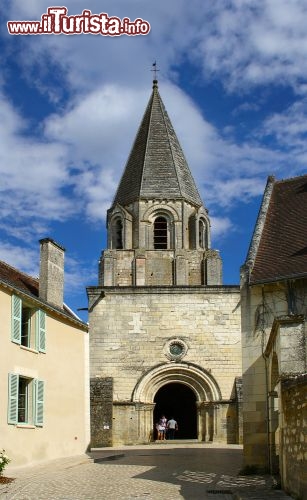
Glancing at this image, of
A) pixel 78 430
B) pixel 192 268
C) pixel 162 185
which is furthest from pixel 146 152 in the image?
pixel 78 430

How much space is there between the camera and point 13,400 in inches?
672

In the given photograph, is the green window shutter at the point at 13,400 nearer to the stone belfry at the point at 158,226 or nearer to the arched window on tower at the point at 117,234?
the stone belfry at the point at 158,226

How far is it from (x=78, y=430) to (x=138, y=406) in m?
5.47

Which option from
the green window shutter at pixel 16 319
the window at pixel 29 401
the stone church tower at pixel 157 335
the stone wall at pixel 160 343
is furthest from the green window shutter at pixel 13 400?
the stone wall at pixel 160 343

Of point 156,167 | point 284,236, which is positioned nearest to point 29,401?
point 284,236

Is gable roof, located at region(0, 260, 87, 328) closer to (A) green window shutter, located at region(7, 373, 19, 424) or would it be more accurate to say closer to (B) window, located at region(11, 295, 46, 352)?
(B) window, located at region(11, 295, 46, 352)

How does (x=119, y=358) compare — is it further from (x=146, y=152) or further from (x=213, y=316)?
(x=146, y=152)

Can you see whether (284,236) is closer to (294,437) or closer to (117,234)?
(294,437)

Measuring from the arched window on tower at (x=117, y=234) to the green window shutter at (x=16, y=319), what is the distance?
13.9 metres

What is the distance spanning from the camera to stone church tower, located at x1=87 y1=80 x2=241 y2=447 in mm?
26562

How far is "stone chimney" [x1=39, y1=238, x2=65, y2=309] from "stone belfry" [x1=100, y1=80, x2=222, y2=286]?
7606mm

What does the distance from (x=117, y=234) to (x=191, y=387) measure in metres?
8.22

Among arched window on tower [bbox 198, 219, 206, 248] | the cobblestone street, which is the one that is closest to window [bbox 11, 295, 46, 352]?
the cobblestone street

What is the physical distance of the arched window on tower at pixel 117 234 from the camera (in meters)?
31.7
